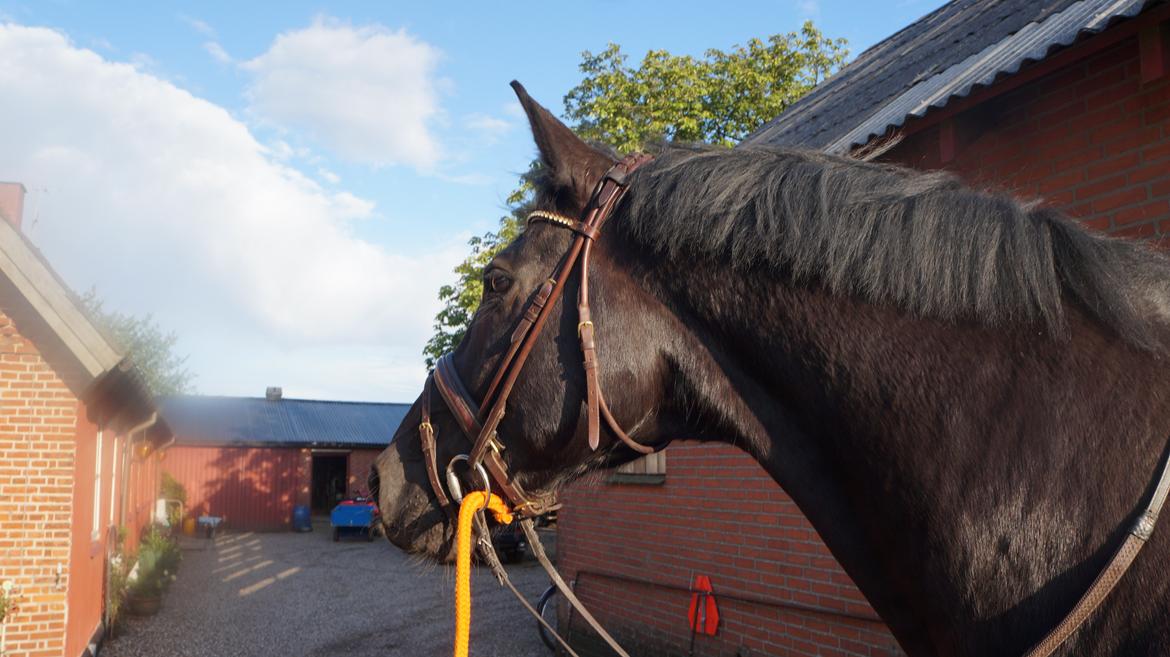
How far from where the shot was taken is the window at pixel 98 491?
1081cm

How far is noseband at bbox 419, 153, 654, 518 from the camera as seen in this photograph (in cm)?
179

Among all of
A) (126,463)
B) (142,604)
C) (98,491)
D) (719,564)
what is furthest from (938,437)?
(126,463)

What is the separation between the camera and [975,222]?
5.23ft

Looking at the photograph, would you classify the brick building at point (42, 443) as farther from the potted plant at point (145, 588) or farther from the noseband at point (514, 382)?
the noseband at point (514, 382)

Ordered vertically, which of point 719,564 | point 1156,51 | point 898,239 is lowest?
point 719,564

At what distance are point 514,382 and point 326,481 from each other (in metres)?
41.4

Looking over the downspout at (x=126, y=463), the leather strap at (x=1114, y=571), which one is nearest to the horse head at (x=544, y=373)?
the leather strap at (x=1114, y=571)

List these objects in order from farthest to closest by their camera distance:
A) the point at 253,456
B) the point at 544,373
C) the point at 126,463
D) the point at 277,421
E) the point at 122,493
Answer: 1. the point at 277,421
2. the point at 253,456
3. the point at 126,463
4. the point at 122,493
5. the point at 544,373

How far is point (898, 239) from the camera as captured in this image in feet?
5.28

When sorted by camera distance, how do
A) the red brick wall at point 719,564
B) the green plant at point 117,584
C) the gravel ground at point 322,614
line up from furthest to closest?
1. the green plant at point 117,584
2. the gravel ground at point 322,614
3. the red brick wall at point 719,564

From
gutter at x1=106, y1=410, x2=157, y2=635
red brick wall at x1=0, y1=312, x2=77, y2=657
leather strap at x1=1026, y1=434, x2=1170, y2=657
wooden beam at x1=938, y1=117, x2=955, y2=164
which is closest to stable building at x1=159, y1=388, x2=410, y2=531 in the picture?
gutter at x1=106, y1=410, x2=157, y2=635

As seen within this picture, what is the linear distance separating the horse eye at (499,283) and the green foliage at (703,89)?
1915 cm

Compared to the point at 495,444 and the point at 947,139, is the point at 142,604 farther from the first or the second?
the point at 495,444

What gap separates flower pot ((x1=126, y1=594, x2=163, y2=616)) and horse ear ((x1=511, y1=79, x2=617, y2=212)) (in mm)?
14859
